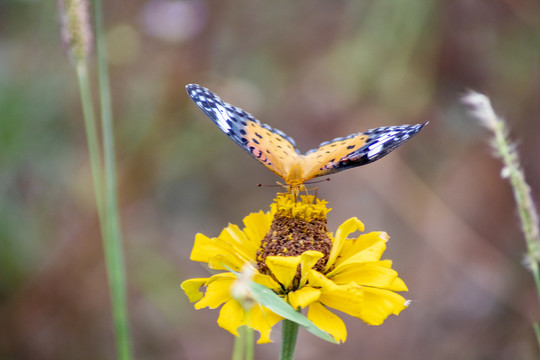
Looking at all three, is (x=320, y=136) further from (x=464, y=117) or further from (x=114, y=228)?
(x=114, y=228)

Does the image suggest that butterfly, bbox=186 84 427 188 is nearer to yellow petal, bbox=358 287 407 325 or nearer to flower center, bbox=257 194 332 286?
flower center, bbox=257 194 332 286

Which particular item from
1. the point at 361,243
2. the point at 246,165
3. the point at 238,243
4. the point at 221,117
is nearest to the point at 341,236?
the point at 361,243

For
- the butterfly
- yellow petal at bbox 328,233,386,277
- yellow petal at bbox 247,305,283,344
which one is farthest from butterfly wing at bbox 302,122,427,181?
yellow petal at bbox 247,305,283,344

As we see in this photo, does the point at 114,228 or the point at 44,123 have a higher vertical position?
the point at 44,123

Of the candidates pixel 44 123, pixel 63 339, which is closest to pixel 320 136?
pixel 44 123

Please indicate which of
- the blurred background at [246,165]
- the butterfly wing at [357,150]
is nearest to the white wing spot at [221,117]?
the butterfly wing at [357,150]

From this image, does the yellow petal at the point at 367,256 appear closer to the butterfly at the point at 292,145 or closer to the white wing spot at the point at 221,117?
the butterfly at the point at 292,145
